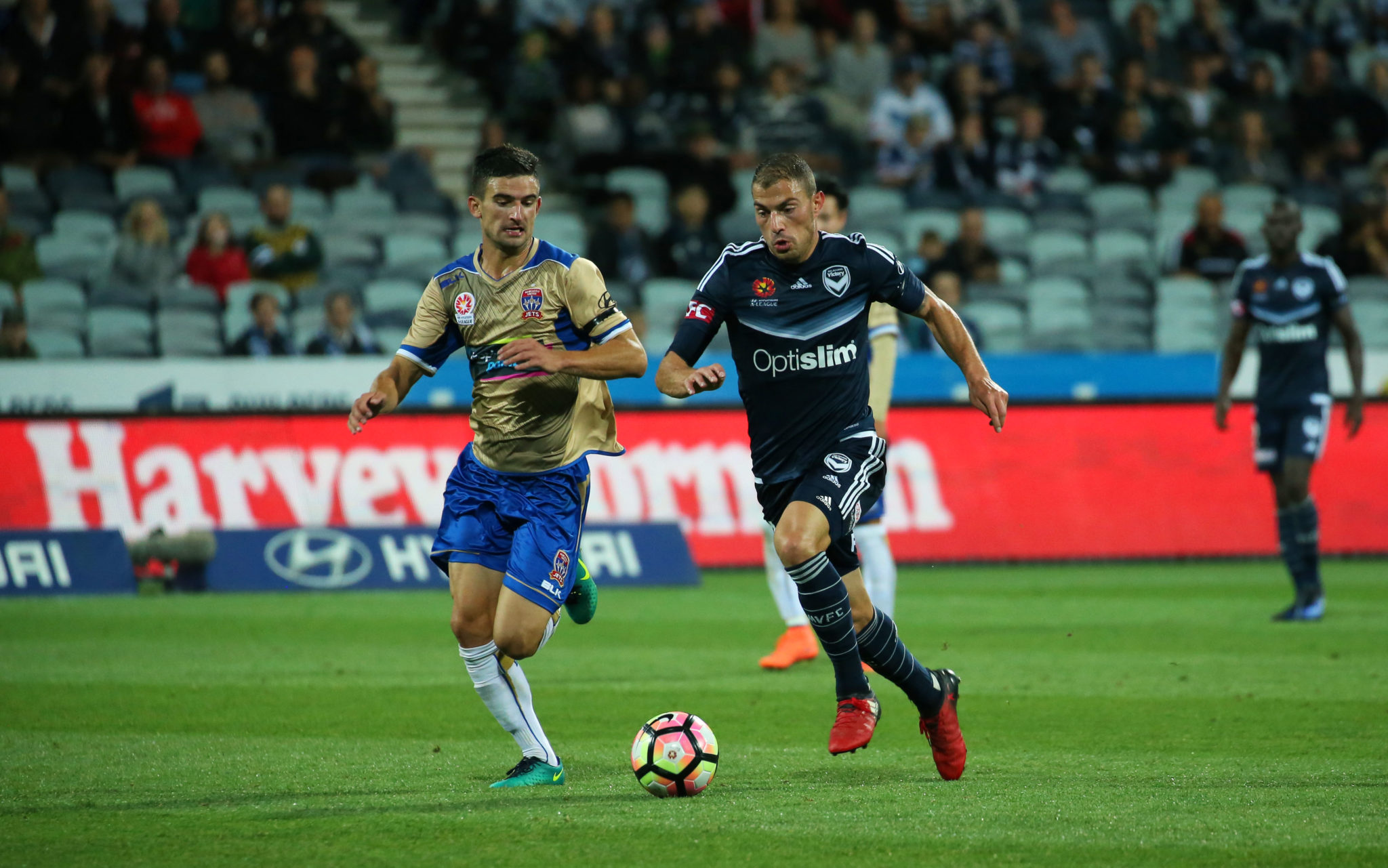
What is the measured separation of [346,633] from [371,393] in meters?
5.27

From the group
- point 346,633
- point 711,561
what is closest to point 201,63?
point 711,561

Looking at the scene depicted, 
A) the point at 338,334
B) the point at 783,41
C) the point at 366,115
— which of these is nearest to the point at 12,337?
the point at 338,334

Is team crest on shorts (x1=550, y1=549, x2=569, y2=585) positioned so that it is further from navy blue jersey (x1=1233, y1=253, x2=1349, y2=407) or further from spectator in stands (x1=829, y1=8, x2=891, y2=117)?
spectator in stands (x1=829, y1=8, x2=891, y2=117)

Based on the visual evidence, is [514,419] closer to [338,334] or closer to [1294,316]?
[1294,316]

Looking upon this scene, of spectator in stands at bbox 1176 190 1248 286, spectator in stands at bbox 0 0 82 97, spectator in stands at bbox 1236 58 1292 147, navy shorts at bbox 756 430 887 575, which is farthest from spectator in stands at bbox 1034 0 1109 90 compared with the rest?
navy shorts at bbox 756 430 887 575

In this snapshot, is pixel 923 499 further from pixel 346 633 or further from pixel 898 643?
pixel 898 643

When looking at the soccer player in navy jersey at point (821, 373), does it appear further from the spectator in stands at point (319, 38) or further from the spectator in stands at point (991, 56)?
the spectator in stands at point (991, 56)

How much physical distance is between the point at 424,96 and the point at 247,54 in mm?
3026

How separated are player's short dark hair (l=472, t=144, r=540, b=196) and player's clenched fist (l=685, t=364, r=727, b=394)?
1084 millimetres

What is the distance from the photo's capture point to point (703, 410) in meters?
14.4

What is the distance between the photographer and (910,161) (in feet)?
64.8

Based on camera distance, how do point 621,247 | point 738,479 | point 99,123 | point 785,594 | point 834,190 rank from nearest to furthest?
1. point 834,190
2. point 785,594
3. point 738,479
4. point 621,247
5. point 99,123

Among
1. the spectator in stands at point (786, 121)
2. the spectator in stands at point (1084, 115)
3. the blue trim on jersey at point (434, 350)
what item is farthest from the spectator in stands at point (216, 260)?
the blue trim on jersey at point (434, 350)

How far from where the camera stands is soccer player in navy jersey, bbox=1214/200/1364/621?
1115 cm
